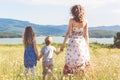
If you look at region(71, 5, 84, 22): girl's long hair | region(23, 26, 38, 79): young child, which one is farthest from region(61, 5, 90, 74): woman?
region(23, 26, 38, 79): young child

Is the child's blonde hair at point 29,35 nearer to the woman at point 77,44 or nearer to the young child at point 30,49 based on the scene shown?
the young child at point 30,49

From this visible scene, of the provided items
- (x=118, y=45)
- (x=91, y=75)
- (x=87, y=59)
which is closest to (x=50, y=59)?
(x=87, y=59)

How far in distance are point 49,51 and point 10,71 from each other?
3.53 ft

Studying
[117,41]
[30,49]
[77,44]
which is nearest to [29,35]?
[30,49]

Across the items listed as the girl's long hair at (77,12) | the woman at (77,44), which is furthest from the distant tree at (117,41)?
the girl's long hair at (77,12)

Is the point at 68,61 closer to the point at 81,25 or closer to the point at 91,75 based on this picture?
the point at 81,25

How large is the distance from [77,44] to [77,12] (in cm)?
85

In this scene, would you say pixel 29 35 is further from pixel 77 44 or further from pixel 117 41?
pixel 117 41

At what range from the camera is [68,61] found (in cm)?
1066

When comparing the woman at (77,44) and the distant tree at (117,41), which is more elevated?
the woman at (77,44)

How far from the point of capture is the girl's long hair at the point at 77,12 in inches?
403

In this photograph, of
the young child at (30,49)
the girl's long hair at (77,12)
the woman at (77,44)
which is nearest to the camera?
the girl's long hair at (77,12)

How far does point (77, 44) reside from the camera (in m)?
10.6

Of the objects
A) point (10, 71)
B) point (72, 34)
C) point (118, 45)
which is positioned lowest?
point (118, 45)
